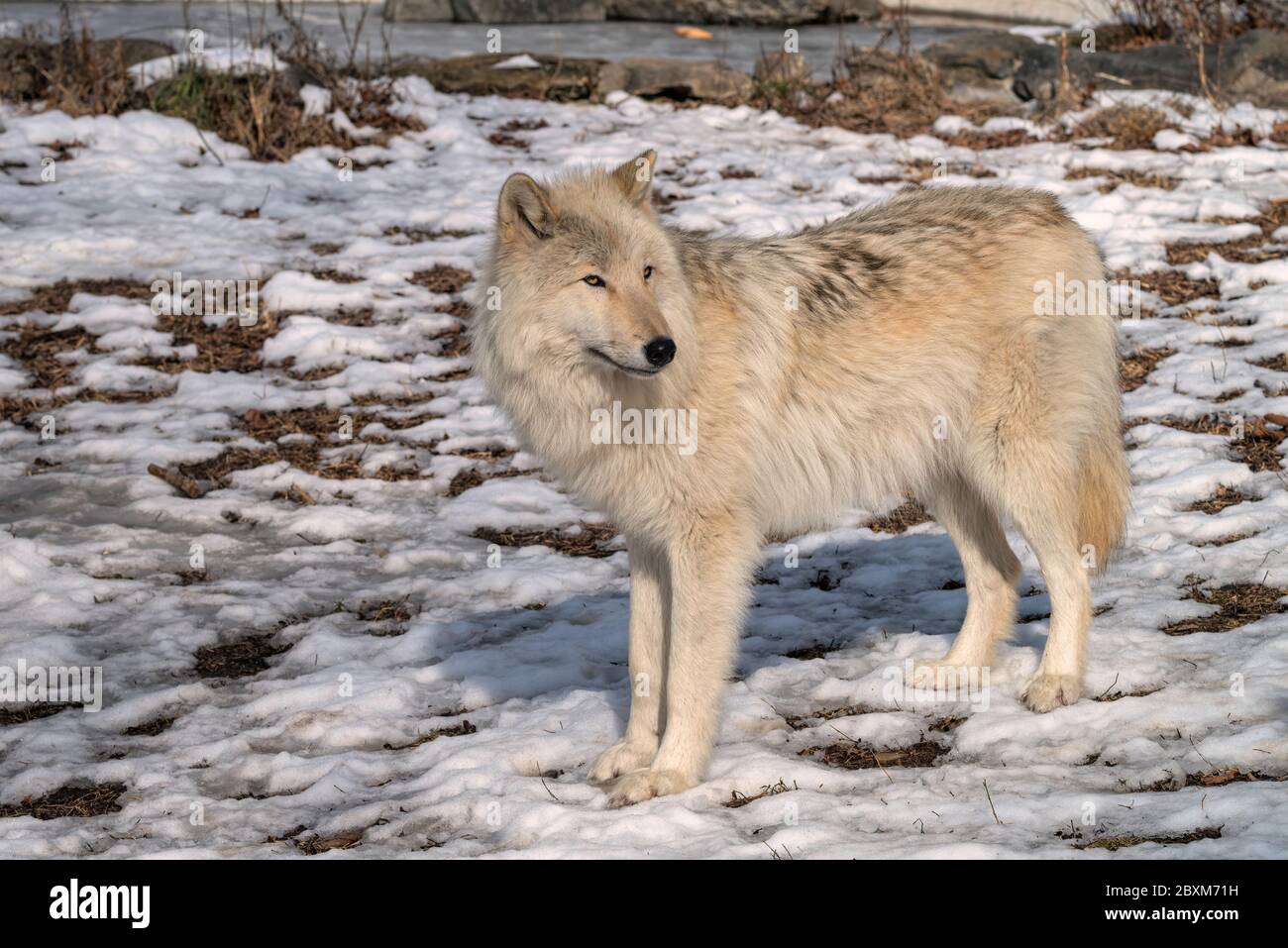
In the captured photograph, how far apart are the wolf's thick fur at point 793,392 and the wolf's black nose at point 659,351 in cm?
2

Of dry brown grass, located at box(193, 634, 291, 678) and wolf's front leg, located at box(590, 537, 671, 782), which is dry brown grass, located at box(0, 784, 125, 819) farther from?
wolf's front leg, located at box(590, 537, 671, 782)

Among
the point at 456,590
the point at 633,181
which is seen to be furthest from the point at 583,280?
the point at 456,590

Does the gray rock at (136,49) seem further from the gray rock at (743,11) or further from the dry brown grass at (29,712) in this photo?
the dry brown grass at (29,712)

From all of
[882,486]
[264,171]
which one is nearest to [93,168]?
[264,171]

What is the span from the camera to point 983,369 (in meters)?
4.48

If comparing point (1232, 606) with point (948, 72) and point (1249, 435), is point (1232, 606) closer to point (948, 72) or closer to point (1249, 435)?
point (1249, 435)

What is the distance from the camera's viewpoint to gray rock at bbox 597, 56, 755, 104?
13.5 m

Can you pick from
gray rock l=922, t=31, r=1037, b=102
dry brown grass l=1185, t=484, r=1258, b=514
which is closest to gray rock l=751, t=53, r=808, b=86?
gray rock l=922, t=31, r=1037, b=102

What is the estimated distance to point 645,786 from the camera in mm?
3938

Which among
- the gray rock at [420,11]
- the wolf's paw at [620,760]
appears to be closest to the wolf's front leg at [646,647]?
the wolf's paw at [620,760]

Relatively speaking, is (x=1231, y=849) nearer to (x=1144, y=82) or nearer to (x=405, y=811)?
(x=405, y=811)

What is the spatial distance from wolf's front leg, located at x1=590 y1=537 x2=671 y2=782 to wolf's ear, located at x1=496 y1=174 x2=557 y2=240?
1.08 metres

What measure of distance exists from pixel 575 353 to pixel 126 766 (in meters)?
2.05

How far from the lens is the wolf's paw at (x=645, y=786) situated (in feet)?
12.8
